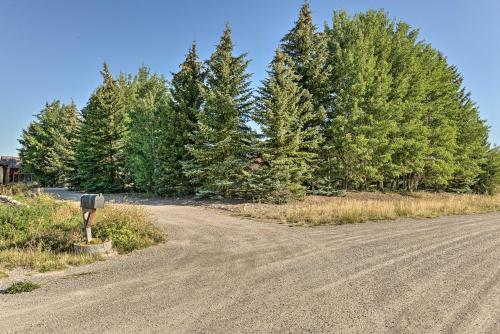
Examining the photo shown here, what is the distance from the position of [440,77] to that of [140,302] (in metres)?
35.9

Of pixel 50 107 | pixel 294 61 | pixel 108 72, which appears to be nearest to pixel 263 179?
pixel 294 61

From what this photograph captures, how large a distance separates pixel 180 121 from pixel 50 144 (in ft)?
115

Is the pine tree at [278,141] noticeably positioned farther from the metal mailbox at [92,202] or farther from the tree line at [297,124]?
the metal mailbox at [92,202]

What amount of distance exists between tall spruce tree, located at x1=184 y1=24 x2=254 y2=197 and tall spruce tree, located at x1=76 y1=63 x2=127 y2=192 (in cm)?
1341

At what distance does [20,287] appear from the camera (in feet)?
18.4

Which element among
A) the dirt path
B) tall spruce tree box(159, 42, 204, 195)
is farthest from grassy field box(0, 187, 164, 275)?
tall spruce tree box(159, 42, 204, 195)

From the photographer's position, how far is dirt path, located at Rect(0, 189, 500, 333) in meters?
4.14

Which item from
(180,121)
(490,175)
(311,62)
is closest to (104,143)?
(180,121)

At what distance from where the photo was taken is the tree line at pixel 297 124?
20.5 m

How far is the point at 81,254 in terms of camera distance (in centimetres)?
785

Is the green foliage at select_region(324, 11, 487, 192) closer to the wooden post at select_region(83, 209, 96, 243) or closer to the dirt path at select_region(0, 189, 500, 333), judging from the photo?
the dirt path at select_region(0, 189, 500, 333)

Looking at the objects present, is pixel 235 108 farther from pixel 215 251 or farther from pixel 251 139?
pixel 215 251

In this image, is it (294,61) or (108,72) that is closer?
(294,61)

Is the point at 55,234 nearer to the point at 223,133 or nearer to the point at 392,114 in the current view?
the point at 223,133
